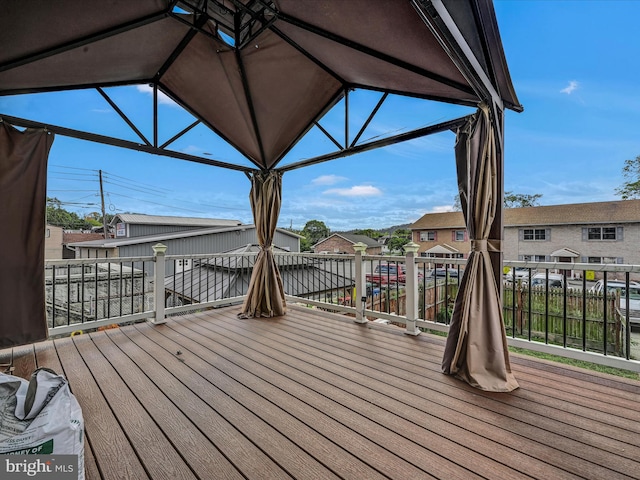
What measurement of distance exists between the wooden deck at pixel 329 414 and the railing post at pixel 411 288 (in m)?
0.30

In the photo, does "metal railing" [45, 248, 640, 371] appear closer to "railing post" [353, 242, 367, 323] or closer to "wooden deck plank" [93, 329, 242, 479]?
"railing post" [353, 242, 367, 323]

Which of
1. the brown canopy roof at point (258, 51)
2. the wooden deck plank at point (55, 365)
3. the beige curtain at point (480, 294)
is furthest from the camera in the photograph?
the beige curtain at point (480, 294)

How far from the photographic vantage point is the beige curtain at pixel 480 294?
215 centimetres

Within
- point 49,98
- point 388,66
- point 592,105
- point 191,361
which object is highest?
point 592,105

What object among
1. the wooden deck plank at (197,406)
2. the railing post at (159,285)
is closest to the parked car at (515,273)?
the wooden deck plank at (197,406)

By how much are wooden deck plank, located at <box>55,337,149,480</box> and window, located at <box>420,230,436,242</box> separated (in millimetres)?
5089

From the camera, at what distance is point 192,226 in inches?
511

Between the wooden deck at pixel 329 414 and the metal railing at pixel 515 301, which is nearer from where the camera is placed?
the wooden deck at pixel 329 414

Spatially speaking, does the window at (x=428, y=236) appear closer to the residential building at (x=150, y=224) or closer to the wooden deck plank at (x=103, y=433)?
the wooden deck plank at (x=103, y=433)

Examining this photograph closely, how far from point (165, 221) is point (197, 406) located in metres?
12.1

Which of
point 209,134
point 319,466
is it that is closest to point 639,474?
point 319,466

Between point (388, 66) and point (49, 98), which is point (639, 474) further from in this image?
point (49, 98)

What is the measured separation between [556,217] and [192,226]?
42.3 feet

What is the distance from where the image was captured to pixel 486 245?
2.30 m
